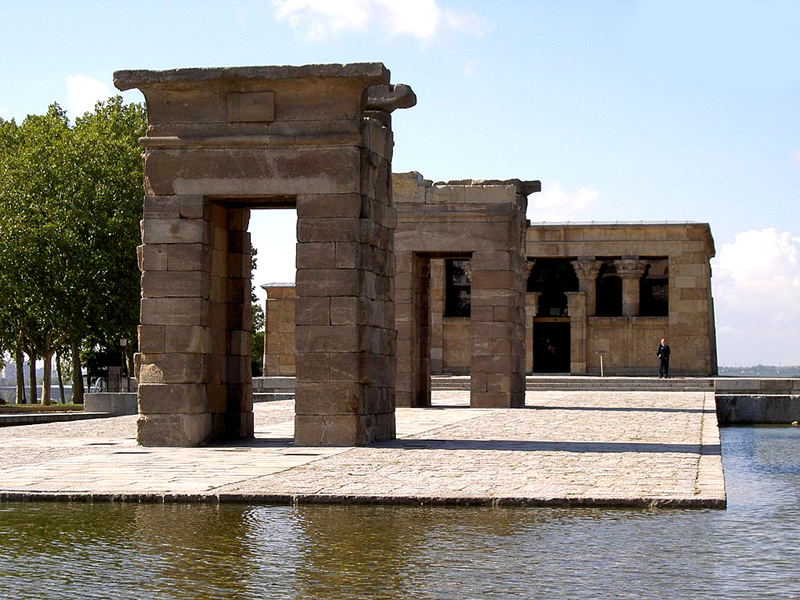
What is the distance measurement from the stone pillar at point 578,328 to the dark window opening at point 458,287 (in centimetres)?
472

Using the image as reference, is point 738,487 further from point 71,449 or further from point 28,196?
point 28,196

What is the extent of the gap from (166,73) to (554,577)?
411 inches

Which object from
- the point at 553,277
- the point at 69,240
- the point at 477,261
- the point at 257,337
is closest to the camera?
the point at 477,261

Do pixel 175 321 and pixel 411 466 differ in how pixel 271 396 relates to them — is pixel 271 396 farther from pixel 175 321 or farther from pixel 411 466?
pixel 411 466

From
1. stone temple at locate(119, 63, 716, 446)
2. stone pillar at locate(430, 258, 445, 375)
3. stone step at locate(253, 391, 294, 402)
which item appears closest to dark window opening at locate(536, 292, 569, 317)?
stone pillar at locate(430, 258, 445, 375)

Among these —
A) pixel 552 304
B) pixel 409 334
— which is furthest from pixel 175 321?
pixel 552 304

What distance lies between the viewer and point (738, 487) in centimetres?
1218

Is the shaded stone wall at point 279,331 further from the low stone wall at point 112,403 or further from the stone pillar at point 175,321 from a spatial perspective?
the stone pillar at point 175,321

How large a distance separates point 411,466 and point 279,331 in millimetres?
33159

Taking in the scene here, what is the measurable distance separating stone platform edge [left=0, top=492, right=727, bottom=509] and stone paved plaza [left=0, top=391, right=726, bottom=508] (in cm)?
1

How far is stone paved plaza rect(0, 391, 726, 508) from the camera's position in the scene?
10.4 m

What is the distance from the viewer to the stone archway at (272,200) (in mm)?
15836

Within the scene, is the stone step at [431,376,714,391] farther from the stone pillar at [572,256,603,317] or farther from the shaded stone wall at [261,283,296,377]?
the stone pillar at [572,256,603,317]

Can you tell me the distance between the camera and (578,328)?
4788 cm
